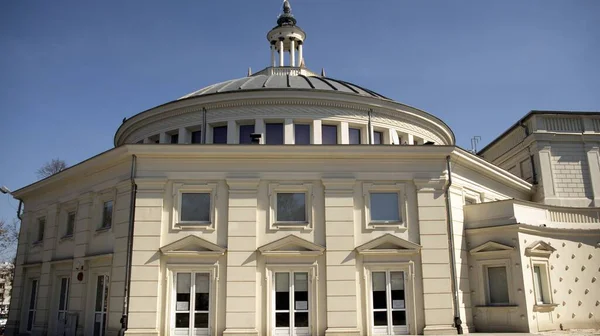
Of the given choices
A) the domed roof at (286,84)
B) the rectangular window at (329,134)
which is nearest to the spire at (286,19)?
the domed roof at (286,84)

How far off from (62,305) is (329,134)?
49.7 ft

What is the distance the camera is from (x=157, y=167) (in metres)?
21.0

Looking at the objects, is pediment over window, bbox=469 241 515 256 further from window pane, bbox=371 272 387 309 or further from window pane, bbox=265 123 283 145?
window pane, bbox=265 123 283 145

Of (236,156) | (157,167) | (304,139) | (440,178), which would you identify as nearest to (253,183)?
(236,156)

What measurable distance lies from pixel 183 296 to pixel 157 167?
526 cm

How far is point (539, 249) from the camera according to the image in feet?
72.1

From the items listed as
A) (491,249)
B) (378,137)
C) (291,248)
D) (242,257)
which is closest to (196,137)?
(242,257)

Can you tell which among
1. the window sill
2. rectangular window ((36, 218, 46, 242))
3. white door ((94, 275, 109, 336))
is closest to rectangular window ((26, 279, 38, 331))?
rectangular window ((36, 218, 46, 242))

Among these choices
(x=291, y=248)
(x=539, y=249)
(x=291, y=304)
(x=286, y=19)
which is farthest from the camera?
(x=286, y=19)

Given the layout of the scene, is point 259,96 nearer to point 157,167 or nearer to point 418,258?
point 157,167

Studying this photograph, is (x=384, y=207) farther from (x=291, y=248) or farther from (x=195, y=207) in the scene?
(x=195, y=207)

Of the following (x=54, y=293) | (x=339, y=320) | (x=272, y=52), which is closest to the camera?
(x=339, y=320)

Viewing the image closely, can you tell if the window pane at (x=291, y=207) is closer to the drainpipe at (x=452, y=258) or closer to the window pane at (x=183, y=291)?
the window pane at (x=183, y=291)

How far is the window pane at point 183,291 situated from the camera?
1984 cm
